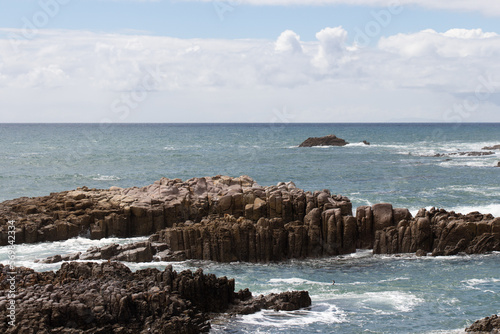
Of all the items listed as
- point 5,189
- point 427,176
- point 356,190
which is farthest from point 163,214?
point 427,176

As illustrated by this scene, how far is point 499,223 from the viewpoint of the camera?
32.8 metres

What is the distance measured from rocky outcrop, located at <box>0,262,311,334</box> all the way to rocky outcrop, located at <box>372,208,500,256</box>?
10084 mm

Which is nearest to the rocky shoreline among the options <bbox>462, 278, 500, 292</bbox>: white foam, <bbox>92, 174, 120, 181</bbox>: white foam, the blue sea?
the blue sea

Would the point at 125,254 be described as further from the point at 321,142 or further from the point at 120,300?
the point at 321,142

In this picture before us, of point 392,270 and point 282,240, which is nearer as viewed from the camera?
point 392,270

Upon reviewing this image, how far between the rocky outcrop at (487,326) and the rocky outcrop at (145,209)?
14.8 m

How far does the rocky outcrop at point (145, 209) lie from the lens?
36094mm

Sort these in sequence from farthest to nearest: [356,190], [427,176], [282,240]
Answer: [427,176]
[356,190]
[282,240]

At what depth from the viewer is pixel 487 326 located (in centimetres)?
2055

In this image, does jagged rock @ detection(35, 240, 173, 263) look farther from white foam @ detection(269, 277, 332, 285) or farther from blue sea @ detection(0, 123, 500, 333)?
white foam @ detection(269, 277, 332, 285)

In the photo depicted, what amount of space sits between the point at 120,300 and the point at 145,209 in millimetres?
17276

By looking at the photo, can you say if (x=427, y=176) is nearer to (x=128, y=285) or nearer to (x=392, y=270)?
(x=392, y=270)

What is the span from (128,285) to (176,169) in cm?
5668

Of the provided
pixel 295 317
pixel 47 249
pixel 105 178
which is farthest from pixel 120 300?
pixel 105 178
